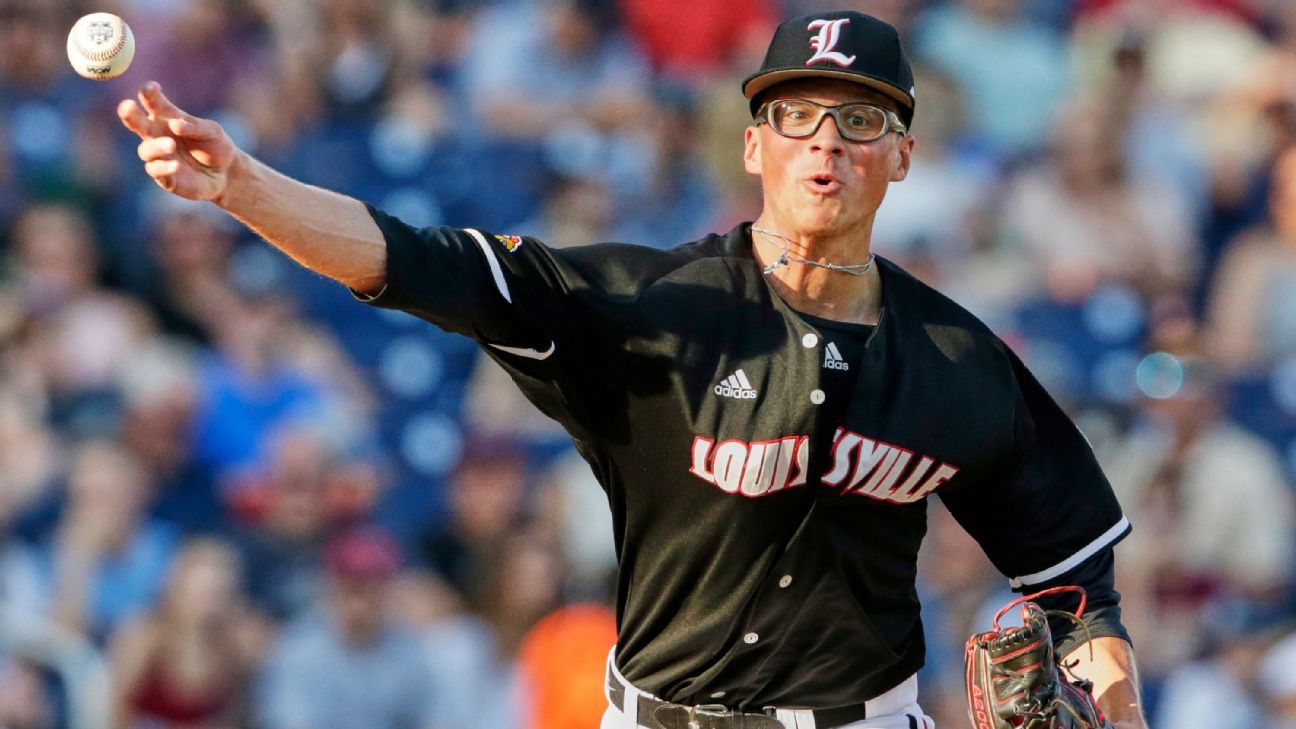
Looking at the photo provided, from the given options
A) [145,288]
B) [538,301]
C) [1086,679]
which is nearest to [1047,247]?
[145,288]

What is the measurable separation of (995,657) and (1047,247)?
18.1 ft

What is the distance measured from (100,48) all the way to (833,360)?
1.65 metres

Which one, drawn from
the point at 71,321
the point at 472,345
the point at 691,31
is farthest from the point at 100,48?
the point at 691,31

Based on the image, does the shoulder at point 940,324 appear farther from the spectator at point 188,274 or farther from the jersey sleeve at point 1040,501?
the spectator at point 188,274

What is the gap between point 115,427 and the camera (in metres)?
7.94

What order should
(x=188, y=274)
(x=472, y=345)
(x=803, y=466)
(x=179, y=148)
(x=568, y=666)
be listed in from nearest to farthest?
(x=179, y=148) < (x=803, y=466) < (x=568, y=666) < (x=188, y=274) < (x=472, y=345)

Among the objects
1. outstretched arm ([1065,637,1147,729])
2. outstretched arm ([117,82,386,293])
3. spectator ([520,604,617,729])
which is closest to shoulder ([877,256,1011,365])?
outstretched arm ([1065,637,1147,729])

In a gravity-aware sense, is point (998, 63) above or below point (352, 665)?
above

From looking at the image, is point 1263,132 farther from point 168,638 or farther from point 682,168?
point 168,638

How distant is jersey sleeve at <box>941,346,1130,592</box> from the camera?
4242 mm

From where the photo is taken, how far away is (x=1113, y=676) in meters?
4.26

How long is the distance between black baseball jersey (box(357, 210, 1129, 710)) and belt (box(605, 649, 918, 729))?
0.02m

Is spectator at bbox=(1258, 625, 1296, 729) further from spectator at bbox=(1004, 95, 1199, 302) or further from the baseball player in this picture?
the baseball player

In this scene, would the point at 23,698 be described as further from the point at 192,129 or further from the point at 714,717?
the point at 192,129
